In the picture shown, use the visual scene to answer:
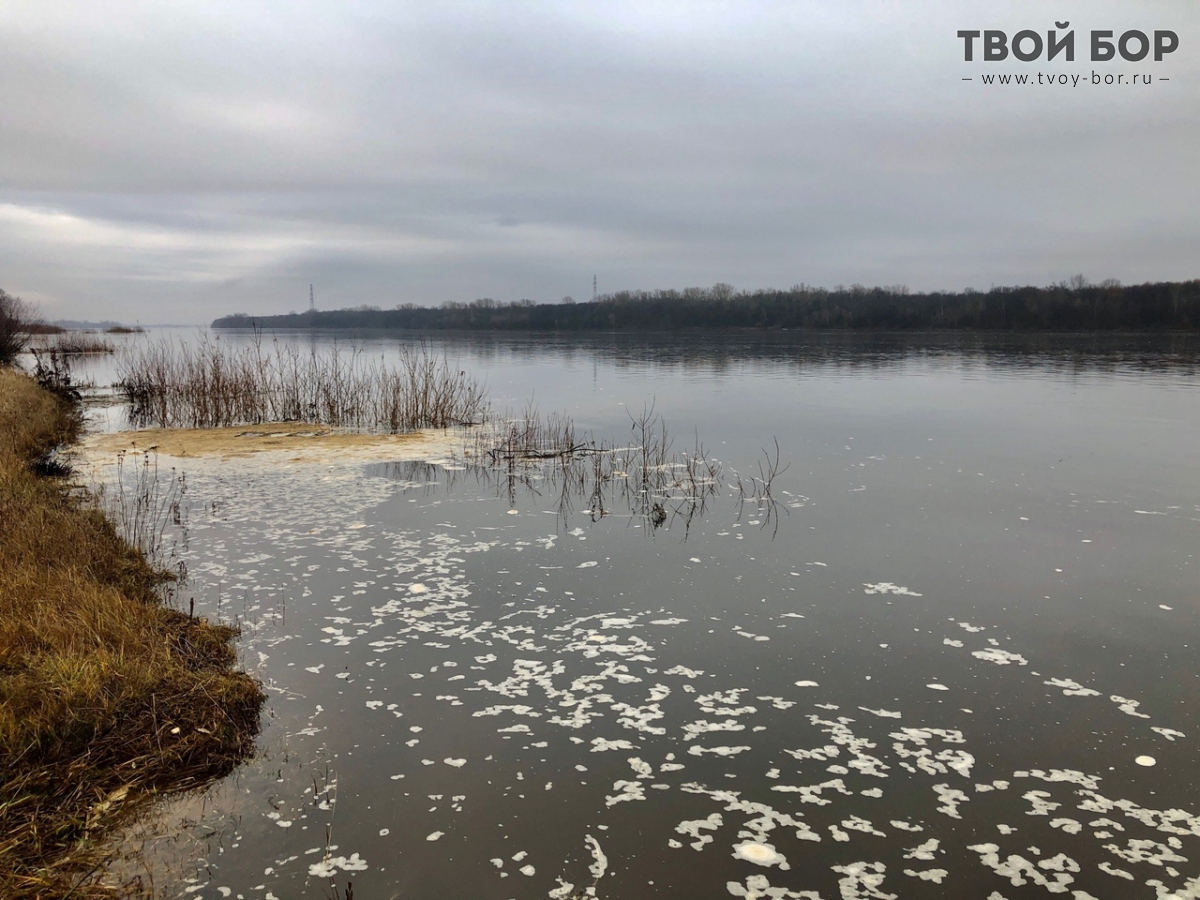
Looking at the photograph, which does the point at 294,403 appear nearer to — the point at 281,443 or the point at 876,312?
the point at 281,443

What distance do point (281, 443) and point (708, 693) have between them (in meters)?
12.2

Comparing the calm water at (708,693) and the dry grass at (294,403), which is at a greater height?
the dry grass at (294,403)

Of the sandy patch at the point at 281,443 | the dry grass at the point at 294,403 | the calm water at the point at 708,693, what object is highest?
the dry grass at the point at 294,403

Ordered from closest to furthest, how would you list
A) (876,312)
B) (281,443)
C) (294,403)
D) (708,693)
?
1. (708,693)
2. (281,443)
3. (294,403)
4. (876,312)

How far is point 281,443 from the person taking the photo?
14.9 m

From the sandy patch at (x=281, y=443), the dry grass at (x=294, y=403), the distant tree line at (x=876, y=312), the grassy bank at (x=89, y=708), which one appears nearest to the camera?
the grassy bank at (x=89, y=708)

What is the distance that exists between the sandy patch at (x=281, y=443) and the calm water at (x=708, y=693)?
2626 mm

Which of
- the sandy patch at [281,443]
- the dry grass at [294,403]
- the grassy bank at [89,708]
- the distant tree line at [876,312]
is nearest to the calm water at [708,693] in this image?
the grassy bank at [89,708]

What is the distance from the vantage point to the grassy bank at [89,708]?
137 inches

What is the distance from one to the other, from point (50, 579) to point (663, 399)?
18151 millimetres

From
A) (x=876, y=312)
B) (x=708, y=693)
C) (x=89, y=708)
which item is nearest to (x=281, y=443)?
(x=89, y=708)

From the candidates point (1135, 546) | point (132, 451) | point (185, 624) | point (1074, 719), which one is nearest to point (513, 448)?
point (132, 451)

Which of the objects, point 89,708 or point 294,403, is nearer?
point 89,708

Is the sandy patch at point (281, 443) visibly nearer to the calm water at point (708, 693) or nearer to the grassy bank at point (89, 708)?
the calm water at point (708, 693)
